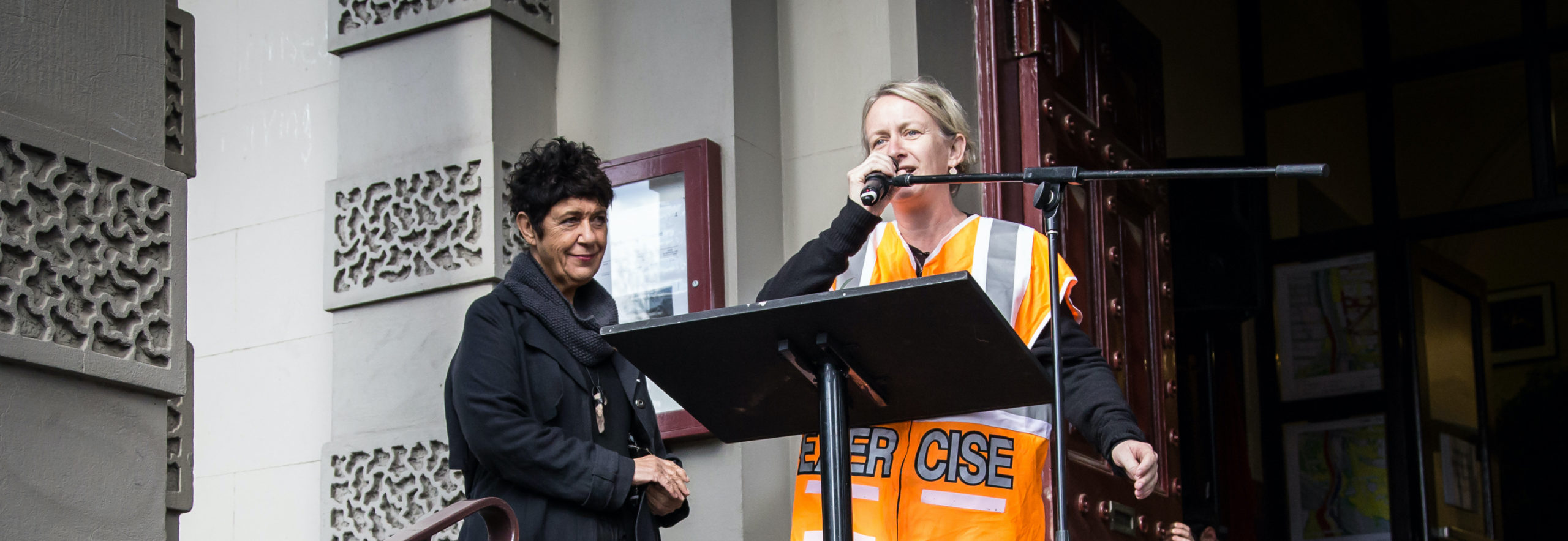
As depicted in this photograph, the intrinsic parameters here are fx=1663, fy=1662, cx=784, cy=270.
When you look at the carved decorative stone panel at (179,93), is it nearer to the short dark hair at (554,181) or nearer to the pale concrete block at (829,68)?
the short dark hair at (554,181)

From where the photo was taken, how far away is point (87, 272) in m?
3.13

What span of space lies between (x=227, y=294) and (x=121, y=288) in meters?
2.88

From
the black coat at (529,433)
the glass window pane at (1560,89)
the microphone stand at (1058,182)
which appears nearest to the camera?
the microphone stand at (1058,182)

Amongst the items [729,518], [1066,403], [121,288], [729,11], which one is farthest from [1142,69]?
[121,288]

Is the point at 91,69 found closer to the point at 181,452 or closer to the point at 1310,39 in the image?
the point at 181,452

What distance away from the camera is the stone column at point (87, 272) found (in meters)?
2.93

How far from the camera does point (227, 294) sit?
19.6 feet

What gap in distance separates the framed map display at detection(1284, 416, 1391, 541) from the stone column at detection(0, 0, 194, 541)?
5953mm

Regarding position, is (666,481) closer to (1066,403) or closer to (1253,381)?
(1066,403)

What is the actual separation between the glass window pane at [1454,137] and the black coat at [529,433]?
5851 millimetres

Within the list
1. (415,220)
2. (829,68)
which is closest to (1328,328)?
(829,68)

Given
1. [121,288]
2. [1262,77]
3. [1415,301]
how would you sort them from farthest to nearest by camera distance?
1. [1262,77]
2. [1415,301]
3. [121,288]

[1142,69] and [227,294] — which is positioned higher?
[1142,69]

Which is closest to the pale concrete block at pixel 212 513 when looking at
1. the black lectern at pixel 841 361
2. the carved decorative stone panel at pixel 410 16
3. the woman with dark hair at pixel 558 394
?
the carved decorative stone panel at pixel 410 16
